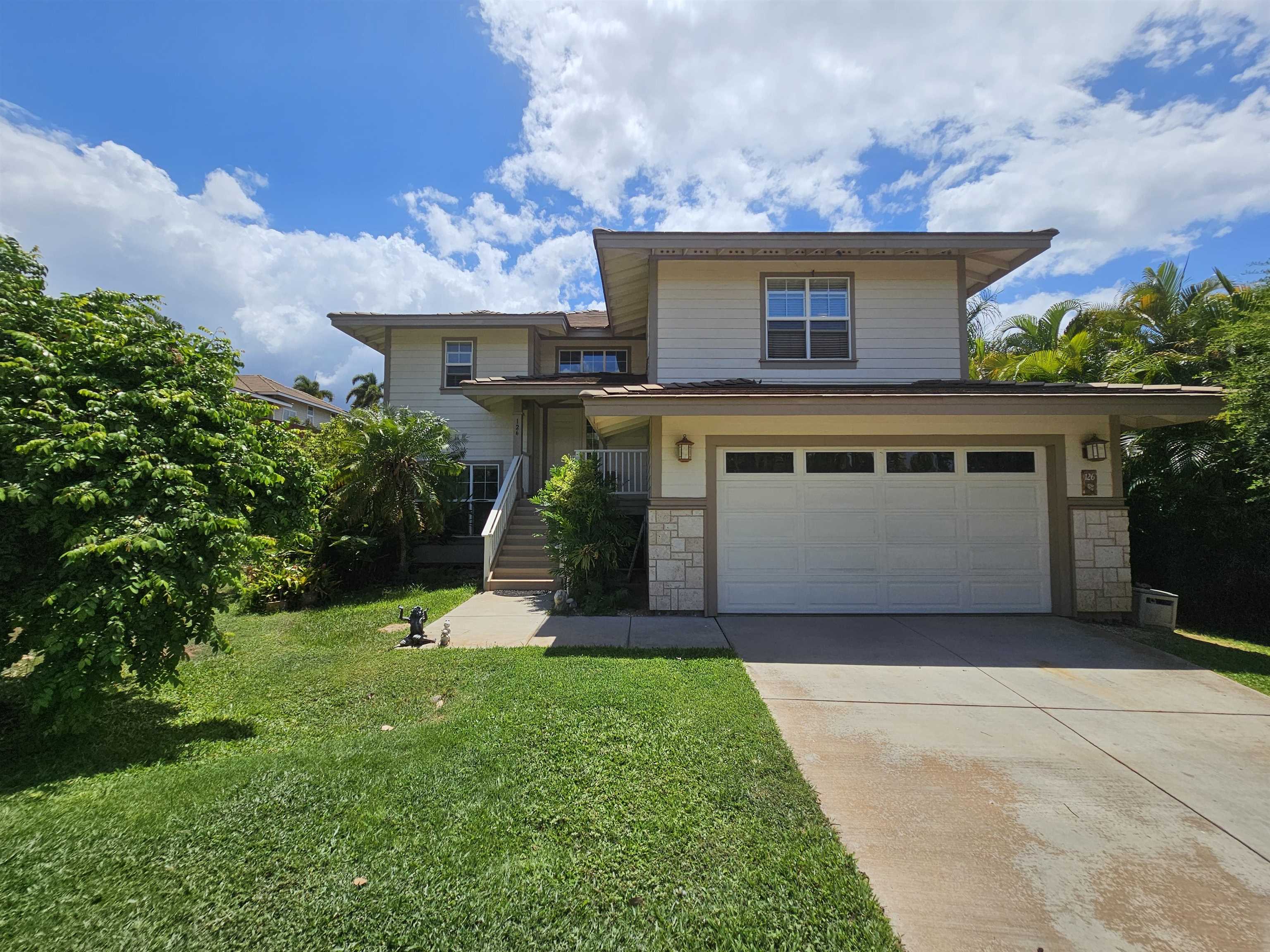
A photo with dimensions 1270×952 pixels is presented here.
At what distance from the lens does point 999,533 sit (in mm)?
7473

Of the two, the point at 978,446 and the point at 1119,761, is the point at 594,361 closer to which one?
the point at 978,446

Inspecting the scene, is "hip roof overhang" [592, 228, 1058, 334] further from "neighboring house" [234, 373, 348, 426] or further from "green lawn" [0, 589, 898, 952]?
"neighboring house" [234, 373, 348, 426]

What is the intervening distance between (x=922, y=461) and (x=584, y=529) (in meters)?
5.08

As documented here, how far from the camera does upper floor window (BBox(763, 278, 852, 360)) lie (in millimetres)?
9148

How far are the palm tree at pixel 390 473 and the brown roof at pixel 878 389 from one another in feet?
14.7

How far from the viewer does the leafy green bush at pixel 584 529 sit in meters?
8.00

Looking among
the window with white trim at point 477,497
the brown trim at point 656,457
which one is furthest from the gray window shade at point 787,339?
the window with white trim at point 477,497

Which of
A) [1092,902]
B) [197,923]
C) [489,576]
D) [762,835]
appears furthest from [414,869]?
[489,576]

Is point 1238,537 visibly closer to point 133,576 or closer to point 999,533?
point 999,533

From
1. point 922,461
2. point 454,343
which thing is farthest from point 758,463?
point 454,343

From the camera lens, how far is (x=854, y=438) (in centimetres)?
752

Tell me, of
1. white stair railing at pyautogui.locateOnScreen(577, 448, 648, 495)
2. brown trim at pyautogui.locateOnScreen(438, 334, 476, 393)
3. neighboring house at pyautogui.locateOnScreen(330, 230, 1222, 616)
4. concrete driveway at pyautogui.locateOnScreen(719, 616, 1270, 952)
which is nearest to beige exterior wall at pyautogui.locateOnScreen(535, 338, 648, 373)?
brown trim at pyautogui.locateOnScreen(438, 334, 476, 393)

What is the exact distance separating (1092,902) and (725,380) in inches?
293

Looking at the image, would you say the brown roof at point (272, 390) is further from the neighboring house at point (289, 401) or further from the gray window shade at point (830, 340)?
the gray window shade at point (830, 340)
